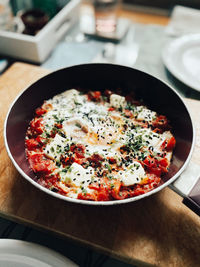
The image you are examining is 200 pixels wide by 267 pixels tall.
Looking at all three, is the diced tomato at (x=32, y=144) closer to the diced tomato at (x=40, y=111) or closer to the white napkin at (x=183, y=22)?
the diced tomato at (x=40, y=111)

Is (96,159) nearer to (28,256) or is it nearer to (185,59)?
(28,256)

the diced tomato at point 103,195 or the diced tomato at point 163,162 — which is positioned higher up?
the diced tomato at point 163,162

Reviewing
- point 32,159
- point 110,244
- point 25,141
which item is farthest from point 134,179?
point 25,141

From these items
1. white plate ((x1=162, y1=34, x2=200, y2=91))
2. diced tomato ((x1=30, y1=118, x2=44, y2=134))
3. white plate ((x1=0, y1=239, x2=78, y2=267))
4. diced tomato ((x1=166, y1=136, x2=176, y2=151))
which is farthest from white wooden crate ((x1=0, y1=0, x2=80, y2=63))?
white plate ((x1=0, y1=239, x2=78, y2=267))

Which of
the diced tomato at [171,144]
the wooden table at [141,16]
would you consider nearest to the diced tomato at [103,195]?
the diced tomato at [171,144]

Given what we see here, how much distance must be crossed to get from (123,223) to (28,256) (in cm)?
56

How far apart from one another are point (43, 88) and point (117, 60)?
3.79 ft

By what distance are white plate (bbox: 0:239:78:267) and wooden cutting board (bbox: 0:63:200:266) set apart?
11 cm

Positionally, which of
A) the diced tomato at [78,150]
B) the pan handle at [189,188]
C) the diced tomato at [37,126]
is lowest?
the diced tomato at [78,150]

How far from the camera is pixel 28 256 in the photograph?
1.47 m

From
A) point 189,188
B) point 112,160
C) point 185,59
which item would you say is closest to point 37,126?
point 112,160

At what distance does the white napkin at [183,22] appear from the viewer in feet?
10.8

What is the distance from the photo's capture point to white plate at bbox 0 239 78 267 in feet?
4.73

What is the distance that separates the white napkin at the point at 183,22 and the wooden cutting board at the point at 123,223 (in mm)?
2384
